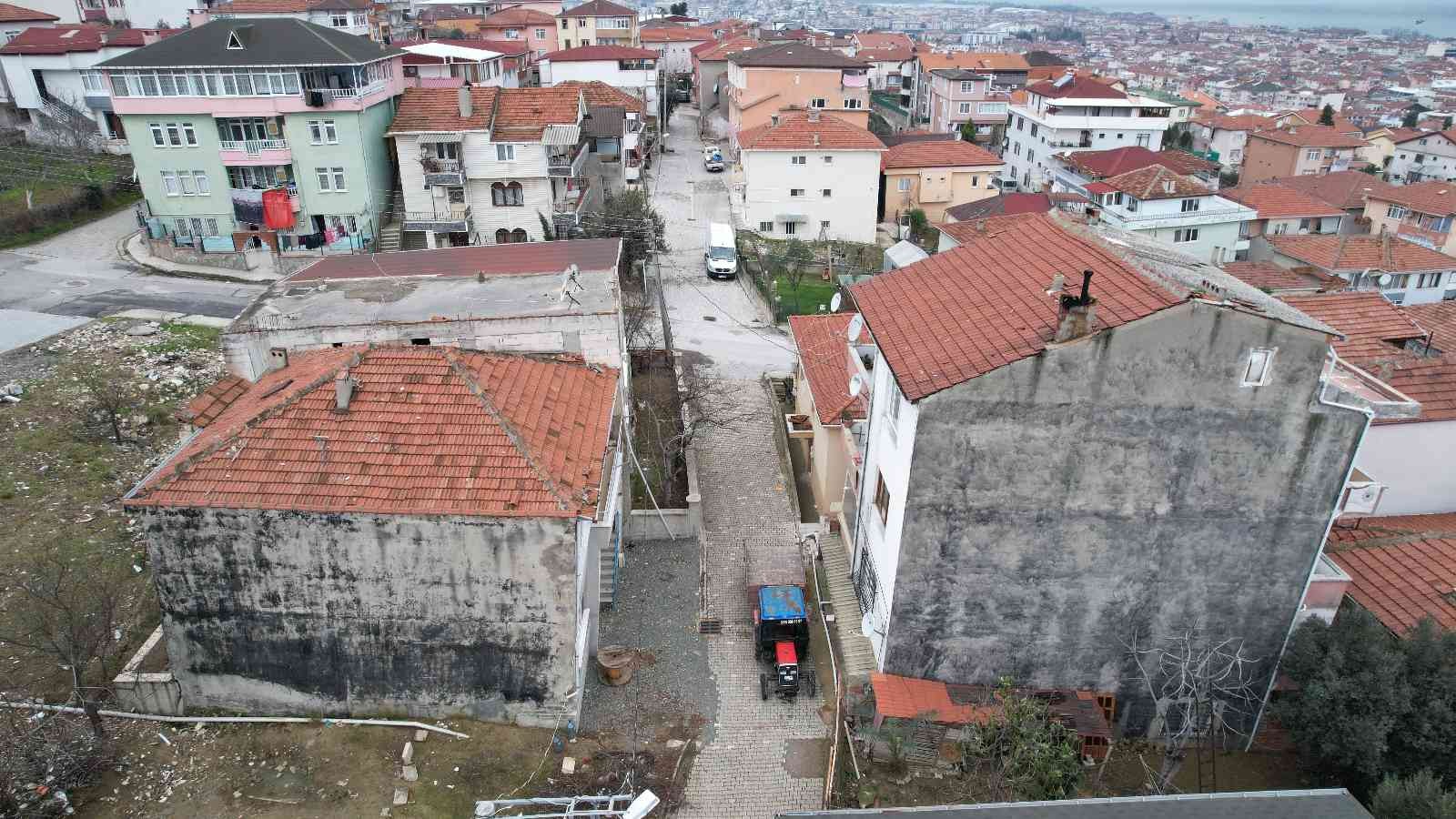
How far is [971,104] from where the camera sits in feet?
274

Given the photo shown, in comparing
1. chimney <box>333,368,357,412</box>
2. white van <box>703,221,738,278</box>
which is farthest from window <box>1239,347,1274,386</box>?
white van <box>703,221,738,278</box>

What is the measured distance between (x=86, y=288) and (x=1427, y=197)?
73393 millimetres

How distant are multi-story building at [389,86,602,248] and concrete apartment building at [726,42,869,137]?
21.6 m

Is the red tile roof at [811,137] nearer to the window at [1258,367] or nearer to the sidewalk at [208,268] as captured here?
the sidewalk at [208,268]

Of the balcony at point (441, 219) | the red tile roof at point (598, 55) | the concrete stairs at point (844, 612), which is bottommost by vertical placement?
the concrete stairs at point (844, 612)

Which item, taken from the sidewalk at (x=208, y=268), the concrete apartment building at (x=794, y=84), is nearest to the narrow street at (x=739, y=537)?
the concrete apartment building at (x=794, y=84)

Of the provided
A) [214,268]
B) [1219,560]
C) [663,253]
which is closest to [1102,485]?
[1219,560]

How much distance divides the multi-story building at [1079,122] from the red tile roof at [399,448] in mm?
57840

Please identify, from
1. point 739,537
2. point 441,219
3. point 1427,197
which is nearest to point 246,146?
point 441,219

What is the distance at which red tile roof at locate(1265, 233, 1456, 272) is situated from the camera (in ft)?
143

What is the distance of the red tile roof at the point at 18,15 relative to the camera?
57.6 metres

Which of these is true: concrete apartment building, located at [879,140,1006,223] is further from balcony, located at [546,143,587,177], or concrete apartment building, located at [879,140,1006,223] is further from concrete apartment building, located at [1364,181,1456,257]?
concrete apartment building, located at [1364,181,1456,257]

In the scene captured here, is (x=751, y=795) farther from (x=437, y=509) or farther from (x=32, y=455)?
(x=32, y=455)

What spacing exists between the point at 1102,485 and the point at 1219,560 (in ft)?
9.66
